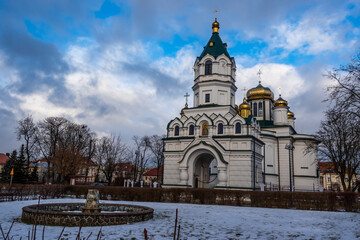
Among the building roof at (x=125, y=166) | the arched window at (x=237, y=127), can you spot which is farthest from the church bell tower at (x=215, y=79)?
the building roof at (x=125, y=166)

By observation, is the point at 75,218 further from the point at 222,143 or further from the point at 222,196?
the point at 222,143

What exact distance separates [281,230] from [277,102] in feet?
115

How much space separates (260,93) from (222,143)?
62.1 ft

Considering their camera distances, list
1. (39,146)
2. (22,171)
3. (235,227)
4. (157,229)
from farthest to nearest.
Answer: (39,146) < (22,171) < (235,227) < (157,229)

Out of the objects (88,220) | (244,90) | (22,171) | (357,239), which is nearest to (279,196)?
(357,239)

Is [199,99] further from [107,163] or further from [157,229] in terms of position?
[157,229]

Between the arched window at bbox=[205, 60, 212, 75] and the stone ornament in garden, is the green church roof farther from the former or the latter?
the stone ornament in garden

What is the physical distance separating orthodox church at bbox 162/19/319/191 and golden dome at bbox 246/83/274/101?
21.4 feet

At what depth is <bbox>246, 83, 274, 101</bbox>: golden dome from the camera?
149 ft

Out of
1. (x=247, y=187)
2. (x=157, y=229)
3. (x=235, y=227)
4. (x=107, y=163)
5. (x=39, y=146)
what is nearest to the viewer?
(x=157, y=229)

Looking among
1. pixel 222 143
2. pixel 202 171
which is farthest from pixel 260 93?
pixel 222 143

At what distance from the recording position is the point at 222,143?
29531 millimetres

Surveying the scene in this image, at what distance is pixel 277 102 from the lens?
1697 inches

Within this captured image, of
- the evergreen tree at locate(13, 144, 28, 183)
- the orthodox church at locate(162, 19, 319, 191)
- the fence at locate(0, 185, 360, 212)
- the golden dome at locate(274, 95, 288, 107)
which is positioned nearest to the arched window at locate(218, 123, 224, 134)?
the orthodox church at locate(162, 19, 319, 191)
